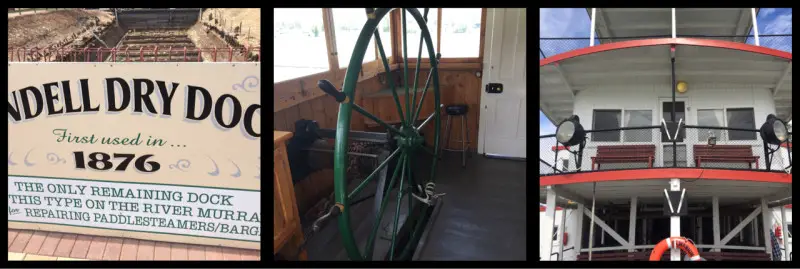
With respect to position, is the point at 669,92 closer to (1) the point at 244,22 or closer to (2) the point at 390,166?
(2) the point at 390,166

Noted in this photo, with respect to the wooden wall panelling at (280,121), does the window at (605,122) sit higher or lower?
higher

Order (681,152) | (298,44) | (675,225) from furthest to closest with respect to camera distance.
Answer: (681,152) → (675,225) → (298,44)

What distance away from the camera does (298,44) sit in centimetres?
163

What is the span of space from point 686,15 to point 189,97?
3599 millimetres

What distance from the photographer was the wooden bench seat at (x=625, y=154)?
2824 millimetres

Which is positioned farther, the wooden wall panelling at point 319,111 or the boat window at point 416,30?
the boat window at point 416,30

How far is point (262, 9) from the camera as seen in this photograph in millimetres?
1370

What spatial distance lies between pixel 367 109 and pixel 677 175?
171 cm

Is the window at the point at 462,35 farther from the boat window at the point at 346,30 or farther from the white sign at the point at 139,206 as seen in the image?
the white sign at the point at 139,206

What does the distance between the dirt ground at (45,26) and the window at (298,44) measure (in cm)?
75

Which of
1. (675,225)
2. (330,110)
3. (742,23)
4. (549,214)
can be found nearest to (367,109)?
(330,110)

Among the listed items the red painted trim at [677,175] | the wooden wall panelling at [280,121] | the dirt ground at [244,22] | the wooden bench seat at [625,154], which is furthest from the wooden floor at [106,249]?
the wooden bench seat at [625,154]

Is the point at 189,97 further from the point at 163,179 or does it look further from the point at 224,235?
the point at 224,235

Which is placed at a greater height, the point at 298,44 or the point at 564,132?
the point at 298,44
